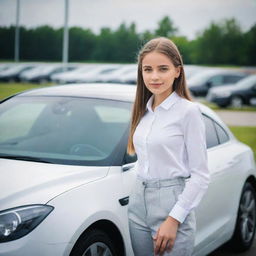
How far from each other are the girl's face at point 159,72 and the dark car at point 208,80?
20997mm

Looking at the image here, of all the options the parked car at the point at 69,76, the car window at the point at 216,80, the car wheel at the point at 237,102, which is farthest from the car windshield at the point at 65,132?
the parked car at the point at 69,76

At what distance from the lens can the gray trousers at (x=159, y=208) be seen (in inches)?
86.6

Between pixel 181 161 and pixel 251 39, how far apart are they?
76.4 m

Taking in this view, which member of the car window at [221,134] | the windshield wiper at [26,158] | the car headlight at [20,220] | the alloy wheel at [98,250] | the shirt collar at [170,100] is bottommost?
the alloy wheel at [98,250]

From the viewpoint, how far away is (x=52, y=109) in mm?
3943

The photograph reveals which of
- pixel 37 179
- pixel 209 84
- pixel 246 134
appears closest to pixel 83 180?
pixel 37 179

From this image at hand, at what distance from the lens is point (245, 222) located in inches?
173

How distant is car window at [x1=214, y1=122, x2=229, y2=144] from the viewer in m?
4.32

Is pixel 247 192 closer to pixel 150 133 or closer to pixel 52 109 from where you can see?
pixel 52 109

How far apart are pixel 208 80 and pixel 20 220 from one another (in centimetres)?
2171

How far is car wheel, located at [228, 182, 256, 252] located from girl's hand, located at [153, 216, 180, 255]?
90.1 inches

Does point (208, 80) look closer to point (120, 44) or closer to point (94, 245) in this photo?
point (94, 245)

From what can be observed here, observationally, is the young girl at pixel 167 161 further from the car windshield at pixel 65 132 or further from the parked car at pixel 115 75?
the parked car at pixel 115 75

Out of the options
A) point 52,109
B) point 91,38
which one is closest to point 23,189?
point 52,109
